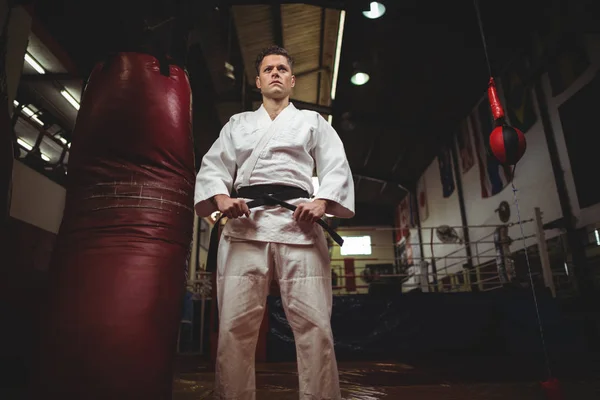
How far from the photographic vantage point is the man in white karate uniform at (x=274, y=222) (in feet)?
4.21

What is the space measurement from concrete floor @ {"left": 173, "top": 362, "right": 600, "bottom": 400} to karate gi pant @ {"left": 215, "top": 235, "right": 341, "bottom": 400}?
84 cm

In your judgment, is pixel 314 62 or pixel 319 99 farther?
pixel 319 99

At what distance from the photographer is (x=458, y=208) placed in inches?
362

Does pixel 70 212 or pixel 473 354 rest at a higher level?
pixel 70 212

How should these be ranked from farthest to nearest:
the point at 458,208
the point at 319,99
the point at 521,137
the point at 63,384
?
the point at 458,208 < the point at 319,99 < the point at 521,137 < the point at 63,384

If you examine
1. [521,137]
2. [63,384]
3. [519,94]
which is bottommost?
[63,384]

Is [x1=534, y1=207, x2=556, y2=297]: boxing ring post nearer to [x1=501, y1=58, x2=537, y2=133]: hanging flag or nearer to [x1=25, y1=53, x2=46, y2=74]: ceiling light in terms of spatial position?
[x1=501, y1=58, x2=537, y2=133]: hanging flag

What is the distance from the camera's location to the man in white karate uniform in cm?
128

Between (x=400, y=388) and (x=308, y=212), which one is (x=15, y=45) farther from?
(x=400, y=388)

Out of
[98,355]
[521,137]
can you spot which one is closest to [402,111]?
[521,137]

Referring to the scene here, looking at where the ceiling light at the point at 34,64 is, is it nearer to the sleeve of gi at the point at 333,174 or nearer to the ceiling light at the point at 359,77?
the sleeve of gi at the point at 333,174

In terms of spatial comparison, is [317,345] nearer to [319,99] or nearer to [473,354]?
[473,354]

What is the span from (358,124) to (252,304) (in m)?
8.54

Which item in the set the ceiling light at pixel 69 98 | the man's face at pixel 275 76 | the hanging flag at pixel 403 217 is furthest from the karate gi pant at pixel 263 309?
the hanging flag at pixel 403 217
